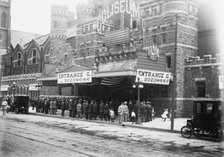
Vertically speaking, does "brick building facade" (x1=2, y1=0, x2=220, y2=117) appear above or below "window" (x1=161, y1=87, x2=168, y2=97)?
above

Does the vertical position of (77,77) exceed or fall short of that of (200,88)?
it exceeds it

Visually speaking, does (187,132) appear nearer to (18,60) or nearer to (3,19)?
(18,60)

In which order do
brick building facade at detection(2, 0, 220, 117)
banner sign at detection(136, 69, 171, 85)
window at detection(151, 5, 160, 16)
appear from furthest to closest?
window at detection(151, 5, 160, 16) → brick building facade at detection(2, 0, 220, 117) → banner sign at detection(136, 69, 171, 85)

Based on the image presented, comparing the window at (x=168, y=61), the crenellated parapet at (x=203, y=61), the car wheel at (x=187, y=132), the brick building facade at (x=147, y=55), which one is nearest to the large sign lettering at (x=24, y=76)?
the brick building facade at (x=147, y=55)

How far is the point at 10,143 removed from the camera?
1193 centimetres

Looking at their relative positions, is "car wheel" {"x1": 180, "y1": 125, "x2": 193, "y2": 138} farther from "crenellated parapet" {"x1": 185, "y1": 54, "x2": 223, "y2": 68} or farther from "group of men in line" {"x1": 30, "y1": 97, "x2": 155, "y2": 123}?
"crenellated parapet" {"x1": 185, "y1": 54, "x2": 223, "y2": 68}

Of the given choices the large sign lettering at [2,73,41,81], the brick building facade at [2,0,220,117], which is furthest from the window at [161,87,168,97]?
the large sign lettering at [2,73,41,81]

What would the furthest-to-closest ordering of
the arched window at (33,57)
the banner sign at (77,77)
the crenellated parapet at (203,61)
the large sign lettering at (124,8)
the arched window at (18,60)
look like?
the arched window at (18,60)
the arched window at (33,57)
the large sign lettering at (124,8)
the banner sign at (77,77)
the crenellated parapet at (203,61)

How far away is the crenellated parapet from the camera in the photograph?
1076 inches

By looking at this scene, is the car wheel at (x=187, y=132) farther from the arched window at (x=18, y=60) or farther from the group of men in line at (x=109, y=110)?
the arched window at (x=18, y=60)

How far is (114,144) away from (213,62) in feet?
60.2

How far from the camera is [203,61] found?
28.8m

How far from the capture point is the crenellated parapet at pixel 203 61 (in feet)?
89.7

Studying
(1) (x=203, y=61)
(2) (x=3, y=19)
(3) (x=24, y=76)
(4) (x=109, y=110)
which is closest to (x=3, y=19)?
(2) (x=3, y=19)
